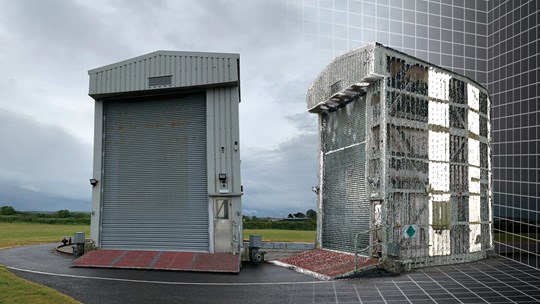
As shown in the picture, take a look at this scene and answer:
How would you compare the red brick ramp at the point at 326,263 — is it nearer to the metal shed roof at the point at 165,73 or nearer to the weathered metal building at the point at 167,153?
the weathered metal building at the point at 167,153

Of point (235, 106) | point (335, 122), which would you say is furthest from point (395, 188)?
point (235, 106)

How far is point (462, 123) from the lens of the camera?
2448cm

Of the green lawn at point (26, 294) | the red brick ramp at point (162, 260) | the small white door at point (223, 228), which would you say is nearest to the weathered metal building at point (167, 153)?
the small white door at point (223, 228)

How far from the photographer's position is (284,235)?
42500 millimetres

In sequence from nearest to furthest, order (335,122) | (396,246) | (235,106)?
(396,246), (235,106), (335,122)

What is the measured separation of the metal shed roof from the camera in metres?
25.0

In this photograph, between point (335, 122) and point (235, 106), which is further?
point (335, 122)

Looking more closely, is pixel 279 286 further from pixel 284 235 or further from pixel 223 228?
pixel 284 235

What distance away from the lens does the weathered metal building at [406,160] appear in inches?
835

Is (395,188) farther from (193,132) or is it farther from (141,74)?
(141,74)

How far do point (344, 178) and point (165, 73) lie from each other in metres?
10.6

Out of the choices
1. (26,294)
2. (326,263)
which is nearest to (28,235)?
(326,263)

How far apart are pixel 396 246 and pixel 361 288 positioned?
450 cm

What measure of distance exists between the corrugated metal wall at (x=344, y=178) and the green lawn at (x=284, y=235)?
1088 cm
